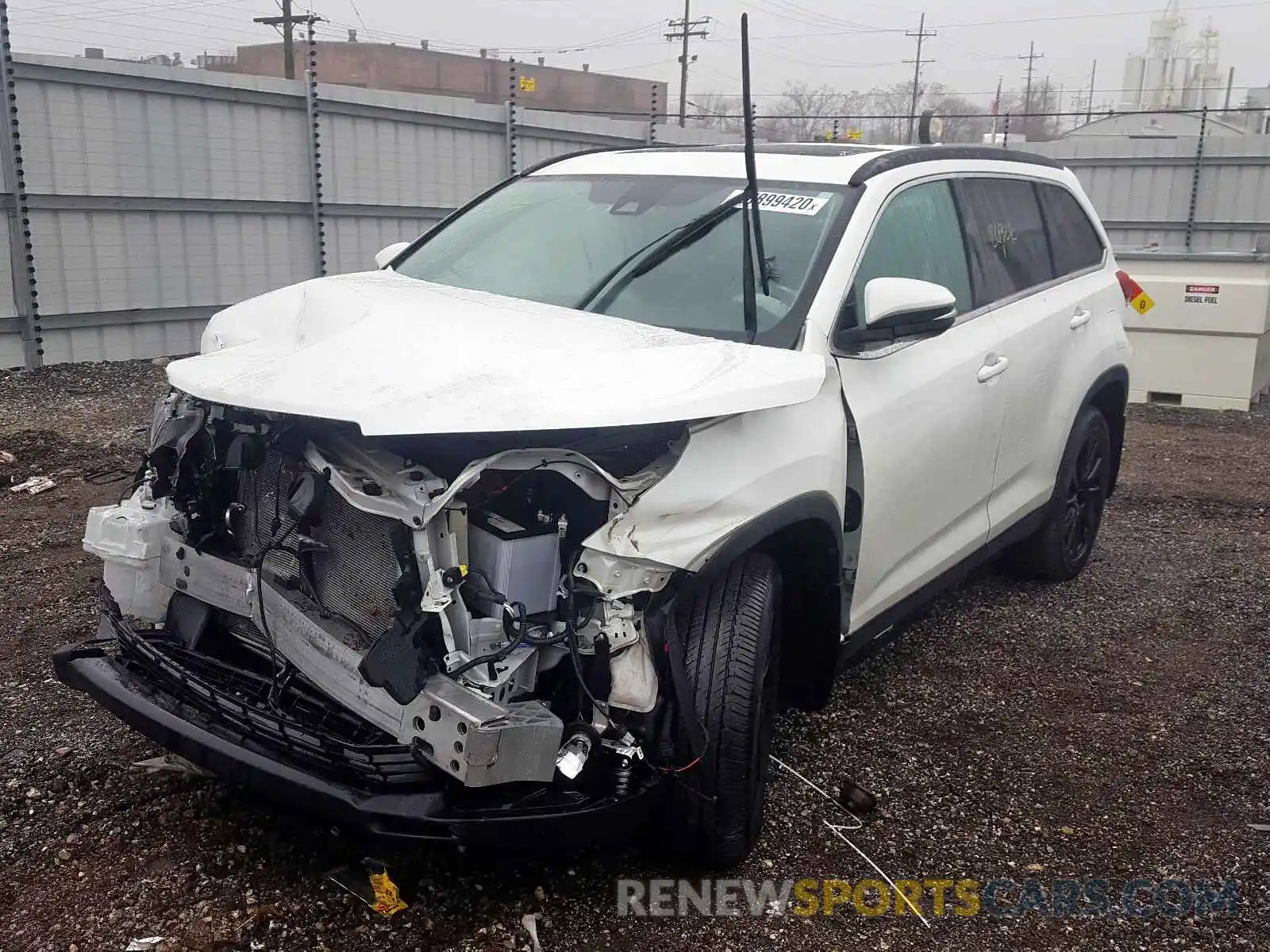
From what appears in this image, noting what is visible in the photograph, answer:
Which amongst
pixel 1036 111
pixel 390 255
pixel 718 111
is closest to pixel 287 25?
pixel 718 111

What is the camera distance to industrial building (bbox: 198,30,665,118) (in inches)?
1887

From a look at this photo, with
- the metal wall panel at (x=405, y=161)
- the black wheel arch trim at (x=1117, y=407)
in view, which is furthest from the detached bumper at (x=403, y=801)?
the metal wall panel at (x=405, y=161)

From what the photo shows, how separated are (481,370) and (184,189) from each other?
8.75m

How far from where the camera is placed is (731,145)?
13.6ft

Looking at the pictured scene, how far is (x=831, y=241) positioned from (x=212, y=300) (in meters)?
8.61

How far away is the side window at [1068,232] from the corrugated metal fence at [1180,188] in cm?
1149

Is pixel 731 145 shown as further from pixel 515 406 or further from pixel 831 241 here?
pixel 515 406

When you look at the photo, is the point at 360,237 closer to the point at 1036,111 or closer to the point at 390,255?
the point at 390,255

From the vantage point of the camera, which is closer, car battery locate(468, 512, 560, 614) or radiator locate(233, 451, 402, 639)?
car battery locate(468, 512, 560, 614)

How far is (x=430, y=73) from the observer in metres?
49.2

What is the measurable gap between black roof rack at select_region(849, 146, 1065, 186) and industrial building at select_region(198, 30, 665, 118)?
4428 cm

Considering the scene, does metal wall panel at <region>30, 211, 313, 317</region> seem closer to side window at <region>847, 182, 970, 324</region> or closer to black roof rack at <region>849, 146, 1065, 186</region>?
black roof rack at <region>849, 146, 1065, 186</region>

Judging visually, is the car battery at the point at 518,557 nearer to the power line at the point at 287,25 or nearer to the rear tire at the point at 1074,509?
the rear tire at the point at 1074,509

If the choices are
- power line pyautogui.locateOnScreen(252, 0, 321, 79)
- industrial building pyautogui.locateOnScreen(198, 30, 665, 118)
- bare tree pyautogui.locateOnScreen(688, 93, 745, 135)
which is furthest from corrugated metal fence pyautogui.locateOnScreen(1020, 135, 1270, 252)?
industrial building pyautogui.locateOnScreen(198, 30, 665, 118)
